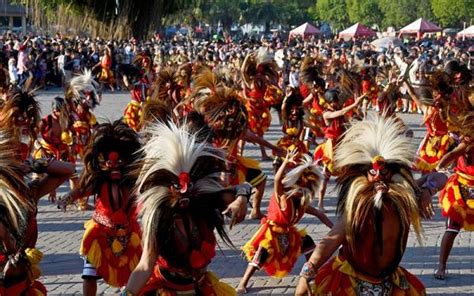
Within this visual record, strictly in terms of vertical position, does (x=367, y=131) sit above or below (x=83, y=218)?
above

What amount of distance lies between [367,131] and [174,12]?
41865 millimetres

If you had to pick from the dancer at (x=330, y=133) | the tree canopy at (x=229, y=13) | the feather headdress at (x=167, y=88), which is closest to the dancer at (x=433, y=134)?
the dancer at (x=330, y=133)

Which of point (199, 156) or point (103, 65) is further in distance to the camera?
point (103, 65)

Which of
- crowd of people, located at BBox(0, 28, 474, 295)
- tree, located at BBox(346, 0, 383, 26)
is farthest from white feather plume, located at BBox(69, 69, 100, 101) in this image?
tree, located at BBox(346, 0, 383, 26)

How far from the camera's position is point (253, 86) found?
1470 centimetres

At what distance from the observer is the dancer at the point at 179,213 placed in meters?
5.04

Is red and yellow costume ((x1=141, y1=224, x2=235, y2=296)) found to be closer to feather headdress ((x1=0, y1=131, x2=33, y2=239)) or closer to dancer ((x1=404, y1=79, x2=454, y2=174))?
feather headdress ((x1=0, y1=131, x2=33, y2=239))

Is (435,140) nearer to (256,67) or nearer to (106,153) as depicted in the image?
(256,67)

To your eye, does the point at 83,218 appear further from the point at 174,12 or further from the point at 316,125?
the point at 174,12

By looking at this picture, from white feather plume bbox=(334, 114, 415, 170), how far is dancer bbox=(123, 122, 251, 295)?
0.74m

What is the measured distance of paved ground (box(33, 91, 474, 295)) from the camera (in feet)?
26.6

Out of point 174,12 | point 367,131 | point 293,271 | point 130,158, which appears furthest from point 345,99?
point 174,12

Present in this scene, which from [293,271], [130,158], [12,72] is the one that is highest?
[130,158]

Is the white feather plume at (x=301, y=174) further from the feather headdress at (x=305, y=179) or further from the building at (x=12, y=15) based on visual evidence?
the building at (x=12, y=15)
